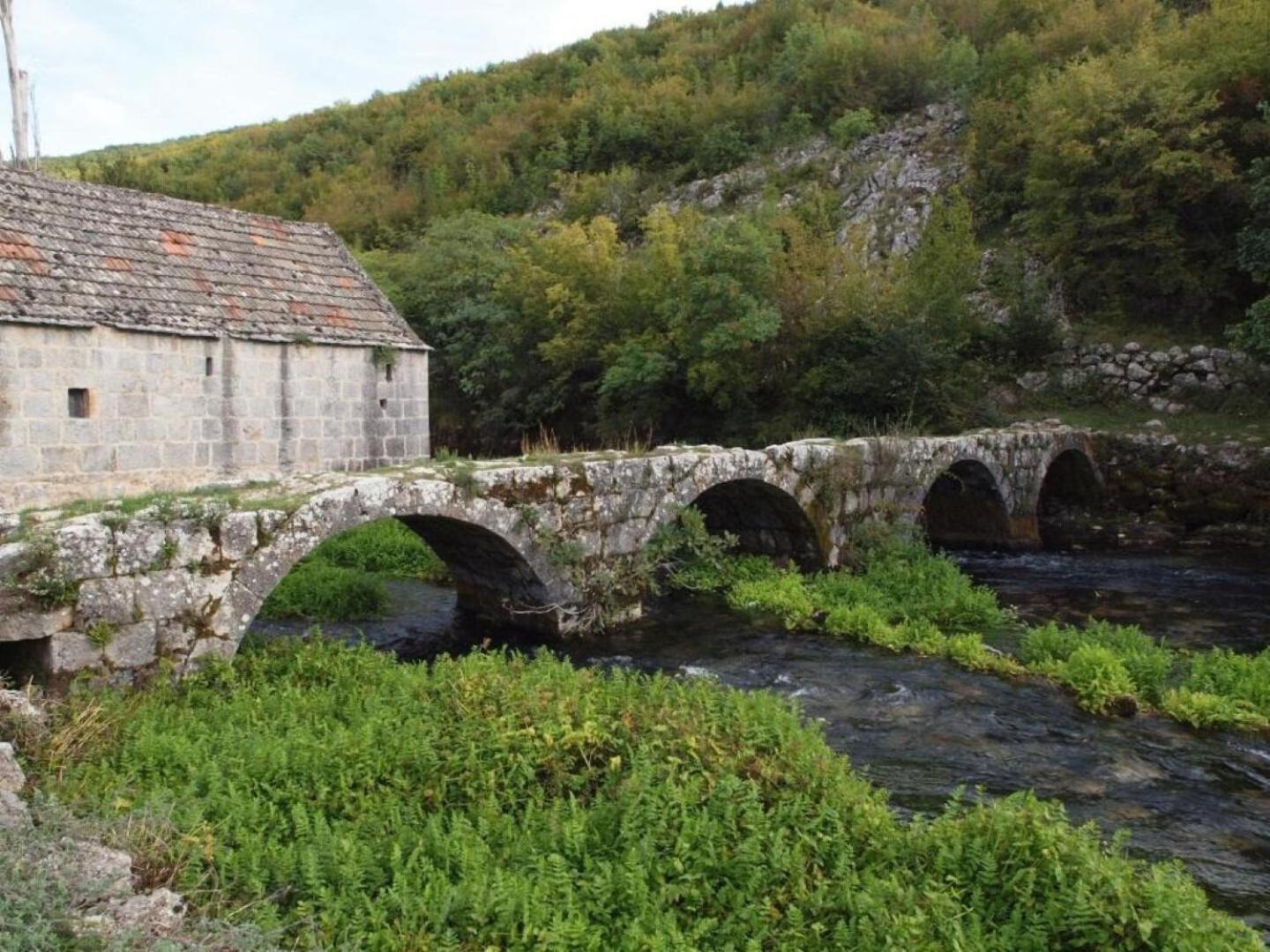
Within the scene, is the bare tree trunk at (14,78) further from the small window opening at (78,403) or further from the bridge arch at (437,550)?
the bridge arch at (437,550)

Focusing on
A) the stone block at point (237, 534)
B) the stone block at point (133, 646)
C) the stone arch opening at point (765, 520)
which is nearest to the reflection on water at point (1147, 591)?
the stone arch opening at point (765, 520)

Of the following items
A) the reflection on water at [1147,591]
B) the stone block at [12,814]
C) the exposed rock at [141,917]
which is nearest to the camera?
the exposed rock at [141,917]

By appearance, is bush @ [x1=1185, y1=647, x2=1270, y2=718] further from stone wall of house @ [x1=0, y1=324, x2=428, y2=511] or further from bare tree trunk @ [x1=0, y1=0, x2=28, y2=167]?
bare tree trunk @ [x1=0, y1=0, x2=28, y2=167]

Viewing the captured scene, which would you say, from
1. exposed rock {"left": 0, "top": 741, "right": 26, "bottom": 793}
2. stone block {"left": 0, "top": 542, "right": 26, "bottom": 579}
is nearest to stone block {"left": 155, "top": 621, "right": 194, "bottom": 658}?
stone block {"left": 0, "top": 542, "right": 26, "bottom": 579}

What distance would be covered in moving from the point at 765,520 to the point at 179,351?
31.3 ft

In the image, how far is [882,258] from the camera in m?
28.8

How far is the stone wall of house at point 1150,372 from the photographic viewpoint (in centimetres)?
2248

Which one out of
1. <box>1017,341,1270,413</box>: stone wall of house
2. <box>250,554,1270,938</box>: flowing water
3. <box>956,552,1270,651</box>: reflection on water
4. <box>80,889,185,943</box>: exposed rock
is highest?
<box>1017,341,1270,413</box>: stone wall of house

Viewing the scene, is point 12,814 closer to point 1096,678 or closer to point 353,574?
point 1096,678

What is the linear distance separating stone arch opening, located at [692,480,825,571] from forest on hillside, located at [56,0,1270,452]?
4.58 metres

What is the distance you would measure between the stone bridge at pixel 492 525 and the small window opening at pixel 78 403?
17.3ft

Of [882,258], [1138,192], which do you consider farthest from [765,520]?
[882,258]

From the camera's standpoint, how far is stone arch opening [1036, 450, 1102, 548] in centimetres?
2097

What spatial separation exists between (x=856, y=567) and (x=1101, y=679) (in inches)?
225
